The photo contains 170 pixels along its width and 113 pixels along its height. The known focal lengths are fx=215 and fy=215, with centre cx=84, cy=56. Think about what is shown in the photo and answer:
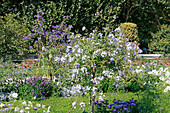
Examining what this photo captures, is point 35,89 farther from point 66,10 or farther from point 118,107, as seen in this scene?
point 66,10

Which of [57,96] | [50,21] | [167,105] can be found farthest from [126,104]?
[50,21]

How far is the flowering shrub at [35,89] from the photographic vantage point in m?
4.42

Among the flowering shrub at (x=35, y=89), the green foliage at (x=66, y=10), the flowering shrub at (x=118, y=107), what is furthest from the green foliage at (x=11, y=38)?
the flowering shrub at (x=118, y=107)

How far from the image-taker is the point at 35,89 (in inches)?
176

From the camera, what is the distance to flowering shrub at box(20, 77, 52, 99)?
442 centimetres

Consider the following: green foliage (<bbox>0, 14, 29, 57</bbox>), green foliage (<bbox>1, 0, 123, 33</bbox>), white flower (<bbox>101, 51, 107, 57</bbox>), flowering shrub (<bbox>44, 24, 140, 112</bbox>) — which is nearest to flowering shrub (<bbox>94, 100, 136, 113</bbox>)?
flowering shrub (<bbox>44, 24, 140, 112</bbox>)

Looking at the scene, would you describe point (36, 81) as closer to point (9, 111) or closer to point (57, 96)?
point (57, 96)

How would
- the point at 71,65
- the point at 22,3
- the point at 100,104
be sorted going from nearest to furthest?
the point at 71,65
the point at 100,104
the point at 22,3

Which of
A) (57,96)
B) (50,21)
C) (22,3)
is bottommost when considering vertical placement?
(57,96)

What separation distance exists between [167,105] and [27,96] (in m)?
2.68

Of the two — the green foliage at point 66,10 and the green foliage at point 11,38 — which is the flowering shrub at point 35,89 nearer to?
the green foliage at point 11,38

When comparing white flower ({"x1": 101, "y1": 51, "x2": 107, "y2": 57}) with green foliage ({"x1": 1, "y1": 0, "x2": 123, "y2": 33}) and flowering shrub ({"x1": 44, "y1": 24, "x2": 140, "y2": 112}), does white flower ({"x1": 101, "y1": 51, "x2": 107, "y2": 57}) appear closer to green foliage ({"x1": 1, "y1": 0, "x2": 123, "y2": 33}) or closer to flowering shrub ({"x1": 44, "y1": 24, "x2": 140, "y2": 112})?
flowering shrub ({"x1": 44, "y1": 24, "x2": 140, "y2": 112})

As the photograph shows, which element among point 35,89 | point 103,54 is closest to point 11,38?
point 35,89

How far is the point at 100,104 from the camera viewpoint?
349cm
